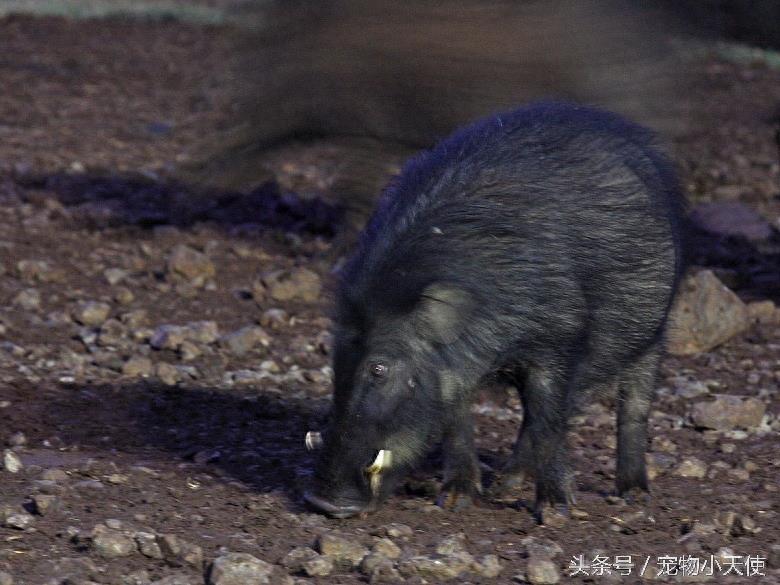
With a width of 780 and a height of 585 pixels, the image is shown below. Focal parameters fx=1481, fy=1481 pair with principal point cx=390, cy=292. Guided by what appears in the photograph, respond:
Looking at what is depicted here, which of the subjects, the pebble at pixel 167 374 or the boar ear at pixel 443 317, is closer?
the boar ear at pixel 443 317

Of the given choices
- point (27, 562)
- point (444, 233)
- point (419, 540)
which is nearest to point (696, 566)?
point (419, 540)

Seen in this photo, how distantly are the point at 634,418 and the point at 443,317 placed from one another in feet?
3.17

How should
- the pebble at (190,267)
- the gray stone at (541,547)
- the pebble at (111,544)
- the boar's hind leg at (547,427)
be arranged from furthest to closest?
1. the pebble at (190,267)
2. the boar's hind leg at (547,427)
3. the gray stone at (541,547)
4. the pebble at (111,544)

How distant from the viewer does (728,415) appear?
5.63 metres

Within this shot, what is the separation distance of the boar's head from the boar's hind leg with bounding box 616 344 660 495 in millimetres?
791

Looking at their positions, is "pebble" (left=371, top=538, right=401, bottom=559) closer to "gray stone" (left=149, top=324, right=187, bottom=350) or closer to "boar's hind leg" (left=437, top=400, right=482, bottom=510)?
"boar's hind leg" (left=437, top=400, right=482, bottom=510)

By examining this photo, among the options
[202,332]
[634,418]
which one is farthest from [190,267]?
[634,418]

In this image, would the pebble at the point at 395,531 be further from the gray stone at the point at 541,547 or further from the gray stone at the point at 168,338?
the gray stone at the point at 168,338

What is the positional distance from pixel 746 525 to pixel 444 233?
4.17ft

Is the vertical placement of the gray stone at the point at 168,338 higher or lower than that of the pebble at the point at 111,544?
lower

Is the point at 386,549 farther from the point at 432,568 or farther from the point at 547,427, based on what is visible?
the point at 547,427

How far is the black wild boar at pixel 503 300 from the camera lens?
431 cm

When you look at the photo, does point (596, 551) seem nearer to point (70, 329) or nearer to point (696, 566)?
point (696, 566)

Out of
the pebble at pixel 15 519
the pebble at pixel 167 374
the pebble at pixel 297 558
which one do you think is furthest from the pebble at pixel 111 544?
the pebble at pixel 167 374
